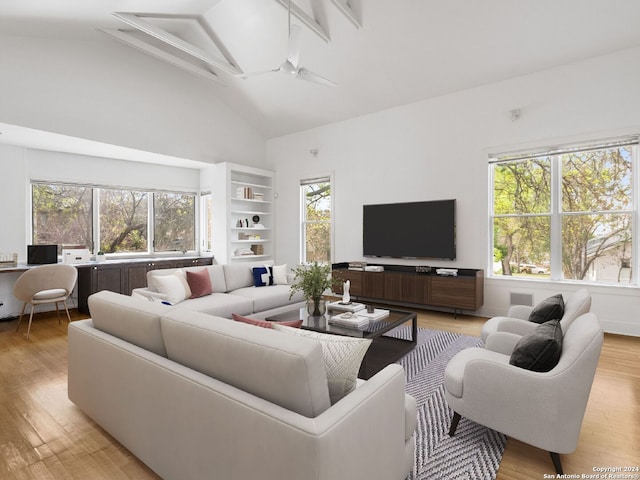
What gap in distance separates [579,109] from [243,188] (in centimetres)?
545

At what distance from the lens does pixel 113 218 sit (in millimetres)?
6246

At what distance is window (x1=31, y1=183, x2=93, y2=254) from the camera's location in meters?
5.41

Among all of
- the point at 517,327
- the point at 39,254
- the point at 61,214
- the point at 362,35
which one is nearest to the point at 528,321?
the point at 517,327

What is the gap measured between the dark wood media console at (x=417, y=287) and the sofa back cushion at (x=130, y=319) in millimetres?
3368

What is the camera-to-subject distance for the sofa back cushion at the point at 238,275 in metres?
4.75

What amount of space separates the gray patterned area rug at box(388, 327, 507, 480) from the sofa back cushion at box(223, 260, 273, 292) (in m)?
2.60

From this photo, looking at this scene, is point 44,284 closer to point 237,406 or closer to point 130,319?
point 130,319

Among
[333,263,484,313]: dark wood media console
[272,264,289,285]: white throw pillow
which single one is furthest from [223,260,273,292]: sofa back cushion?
[333,263,484,313]: dark wood media console

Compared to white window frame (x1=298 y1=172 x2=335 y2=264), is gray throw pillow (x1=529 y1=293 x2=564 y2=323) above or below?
below

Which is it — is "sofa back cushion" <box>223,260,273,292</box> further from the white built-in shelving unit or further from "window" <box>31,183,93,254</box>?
"window" <box>31,183,93,254</box>

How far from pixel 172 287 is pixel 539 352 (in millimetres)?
3530

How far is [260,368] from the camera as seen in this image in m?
1.32

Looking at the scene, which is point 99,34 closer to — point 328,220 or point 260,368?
point 328,220

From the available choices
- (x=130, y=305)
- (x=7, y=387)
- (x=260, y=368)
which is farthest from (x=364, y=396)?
(x=7, y=387)
